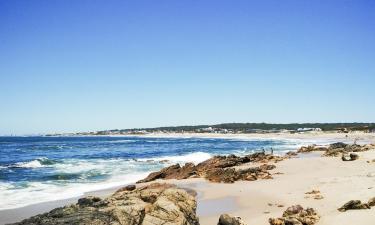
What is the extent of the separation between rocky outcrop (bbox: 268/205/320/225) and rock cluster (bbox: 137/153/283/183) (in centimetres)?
954

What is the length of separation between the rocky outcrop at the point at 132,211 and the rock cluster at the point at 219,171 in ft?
36.7

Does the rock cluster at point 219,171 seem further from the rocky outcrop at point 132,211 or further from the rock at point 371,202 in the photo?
the rocky outcrop at point 132,211

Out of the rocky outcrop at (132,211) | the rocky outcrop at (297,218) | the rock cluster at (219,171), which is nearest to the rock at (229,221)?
the rocky outcrop at (132,211)

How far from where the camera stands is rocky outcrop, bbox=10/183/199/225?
8.02 m

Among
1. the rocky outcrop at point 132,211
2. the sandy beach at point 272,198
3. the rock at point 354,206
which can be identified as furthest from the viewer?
the sandy beach at point 272,198

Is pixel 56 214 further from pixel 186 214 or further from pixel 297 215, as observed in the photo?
pixel 297 215

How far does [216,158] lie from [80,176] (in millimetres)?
9874

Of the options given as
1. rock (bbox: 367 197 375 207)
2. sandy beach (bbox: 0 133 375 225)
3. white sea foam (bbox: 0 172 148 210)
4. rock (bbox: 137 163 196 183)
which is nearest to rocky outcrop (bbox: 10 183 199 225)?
sandy beach (bbox: 0 133 375 225)

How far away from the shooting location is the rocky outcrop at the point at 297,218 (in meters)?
10.2

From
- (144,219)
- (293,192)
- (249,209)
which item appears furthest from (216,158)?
(144,219)

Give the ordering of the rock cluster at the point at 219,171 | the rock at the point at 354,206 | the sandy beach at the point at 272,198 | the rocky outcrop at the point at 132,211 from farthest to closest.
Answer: the rock cluster at the point at 219,171 < the sandy beach at the point at 272,198 < the rock at the point at 354,206 < the rocky outcrop at the point at 132,211

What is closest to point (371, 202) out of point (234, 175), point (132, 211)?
point (132, 211)

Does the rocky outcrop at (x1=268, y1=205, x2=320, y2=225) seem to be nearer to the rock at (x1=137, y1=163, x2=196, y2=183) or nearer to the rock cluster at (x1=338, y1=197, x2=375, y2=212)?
the rock cluster at (x1=338, y1=197, x2=375, y2=212)

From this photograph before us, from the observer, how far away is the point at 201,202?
15891mm
